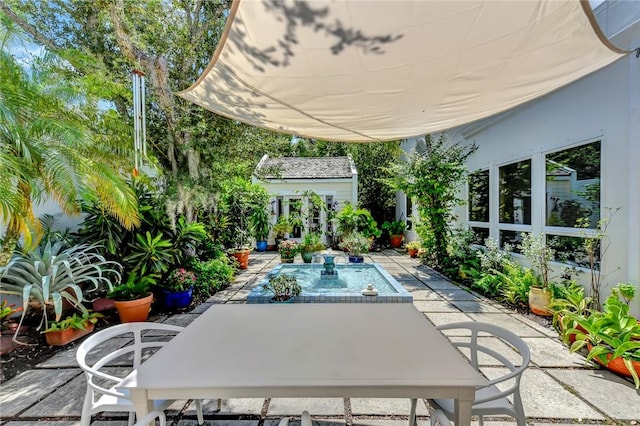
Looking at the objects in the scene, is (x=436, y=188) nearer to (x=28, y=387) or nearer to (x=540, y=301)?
(x=540, y=301)

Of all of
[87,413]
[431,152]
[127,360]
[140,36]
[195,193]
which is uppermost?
[140,36]

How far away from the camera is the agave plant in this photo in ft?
12.4

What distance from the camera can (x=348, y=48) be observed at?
195 cm

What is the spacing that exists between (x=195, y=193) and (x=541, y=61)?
220 inches

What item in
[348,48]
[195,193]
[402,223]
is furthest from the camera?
[402,223]

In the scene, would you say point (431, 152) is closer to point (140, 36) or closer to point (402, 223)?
point (402, 223)

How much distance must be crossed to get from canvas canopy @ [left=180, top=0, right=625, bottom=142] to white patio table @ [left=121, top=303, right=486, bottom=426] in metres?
1.93

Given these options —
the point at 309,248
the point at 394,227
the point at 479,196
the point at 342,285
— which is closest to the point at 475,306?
the point at 342,285

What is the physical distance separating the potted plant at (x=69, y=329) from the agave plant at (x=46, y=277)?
134mm

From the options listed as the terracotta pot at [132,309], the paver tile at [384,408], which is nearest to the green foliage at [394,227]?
the terracotta pot at [132,309]

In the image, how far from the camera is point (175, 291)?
5.19 meters

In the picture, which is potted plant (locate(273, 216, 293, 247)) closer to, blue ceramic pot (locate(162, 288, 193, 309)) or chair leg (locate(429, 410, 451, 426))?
blue ceramic pot (locate(162, 288, 193, 309))

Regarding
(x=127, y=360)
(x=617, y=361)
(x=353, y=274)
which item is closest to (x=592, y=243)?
(x=617, y=361)

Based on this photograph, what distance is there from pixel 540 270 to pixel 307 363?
5423 millimetres
